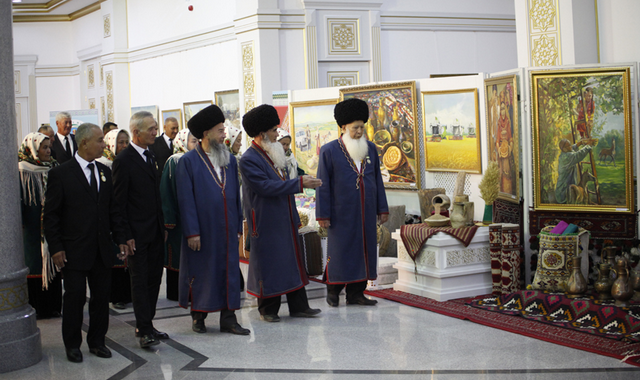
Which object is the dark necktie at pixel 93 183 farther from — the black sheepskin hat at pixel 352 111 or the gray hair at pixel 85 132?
the black sheepskin hat at pixel 352 111

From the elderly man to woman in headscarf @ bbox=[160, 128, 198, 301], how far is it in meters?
3.37

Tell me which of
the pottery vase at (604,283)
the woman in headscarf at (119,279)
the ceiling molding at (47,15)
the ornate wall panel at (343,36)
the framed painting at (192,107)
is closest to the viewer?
the pottery vase at (604,283)

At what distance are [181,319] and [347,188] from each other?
1.81 meters

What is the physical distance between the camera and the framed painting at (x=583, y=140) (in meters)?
5.64

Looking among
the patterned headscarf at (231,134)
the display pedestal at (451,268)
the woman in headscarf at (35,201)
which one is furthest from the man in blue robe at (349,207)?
the woman in headscarf at (35,201)

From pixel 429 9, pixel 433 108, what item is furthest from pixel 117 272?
pixel 429 9

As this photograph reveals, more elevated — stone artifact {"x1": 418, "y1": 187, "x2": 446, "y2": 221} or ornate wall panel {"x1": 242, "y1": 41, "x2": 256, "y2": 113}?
ornate wall panel {"x1": 242, "y1": 41, "x2": 256, "y2": 113}

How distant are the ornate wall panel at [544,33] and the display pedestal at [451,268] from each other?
1788mm

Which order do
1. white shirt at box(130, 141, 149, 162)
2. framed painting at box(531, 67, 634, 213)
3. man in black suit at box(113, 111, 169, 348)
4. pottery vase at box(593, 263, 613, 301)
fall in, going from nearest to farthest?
man in black suit at box(113, 111, 169, 348)
white shirt at box(130, 141, 149, 162)
pottery vase at box(593, 263, 613, 301)
framed painting at box(531, 67, 634, 213)

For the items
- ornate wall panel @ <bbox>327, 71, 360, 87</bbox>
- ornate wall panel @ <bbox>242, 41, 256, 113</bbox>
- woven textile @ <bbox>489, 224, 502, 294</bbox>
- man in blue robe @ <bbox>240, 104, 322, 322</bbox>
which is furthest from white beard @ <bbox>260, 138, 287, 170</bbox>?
ornate wall panel @ <bbox>327, 71, 360, 87</bbox>

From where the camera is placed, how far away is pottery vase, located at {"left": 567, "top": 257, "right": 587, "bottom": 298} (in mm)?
5203

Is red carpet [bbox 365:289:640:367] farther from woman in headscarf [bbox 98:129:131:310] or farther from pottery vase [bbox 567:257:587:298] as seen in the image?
woman in headscarf [bbox 98:129:131:310]

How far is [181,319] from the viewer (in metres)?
5.58

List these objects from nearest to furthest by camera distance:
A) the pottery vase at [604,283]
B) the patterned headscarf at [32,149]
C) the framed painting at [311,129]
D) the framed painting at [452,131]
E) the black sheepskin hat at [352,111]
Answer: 1. the pottery vase at [604,283]
2. the patterned headscarf at [32,149]
3. the black sheepskin hat at [352,111]
4. the framed painting at [452,131]
5. the framed painting at [311,129]
